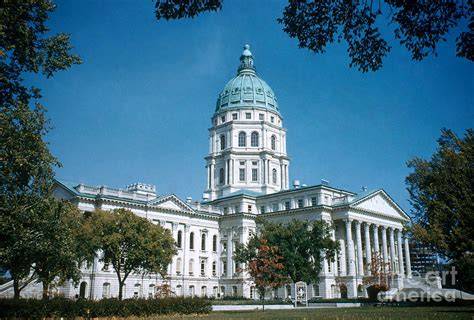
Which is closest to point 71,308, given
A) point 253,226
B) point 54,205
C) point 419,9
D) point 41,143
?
point 54,205

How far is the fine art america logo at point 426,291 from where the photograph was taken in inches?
1976

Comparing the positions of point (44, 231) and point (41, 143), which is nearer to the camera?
point (41, 143)

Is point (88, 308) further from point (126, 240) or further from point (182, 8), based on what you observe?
point (182, 8)

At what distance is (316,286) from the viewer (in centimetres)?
7288

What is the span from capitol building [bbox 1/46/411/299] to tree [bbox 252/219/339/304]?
1270cm

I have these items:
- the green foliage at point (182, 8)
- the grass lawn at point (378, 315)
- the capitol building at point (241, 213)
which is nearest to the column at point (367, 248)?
the capitol building at point (241, 213)

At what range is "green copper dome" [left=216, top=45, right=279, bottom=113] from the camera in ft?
328

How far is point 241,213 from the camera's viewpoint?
81.3 meters

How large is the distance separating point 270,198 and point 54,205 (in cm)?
5448

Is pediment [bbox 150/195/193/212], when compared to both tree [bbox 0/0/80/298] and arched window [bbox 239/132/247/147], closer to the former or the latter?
arched window [bbox 239/132/247/147]

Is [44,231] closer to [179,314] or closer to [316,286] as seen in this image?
[179,314]

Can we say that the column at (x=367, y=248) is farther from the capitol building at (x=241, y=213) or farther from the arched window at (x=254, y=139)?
the arched window at (x=254, y=139)

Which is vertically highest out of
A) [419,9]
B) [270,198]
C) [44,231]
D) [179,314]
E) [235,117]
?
[235,117]

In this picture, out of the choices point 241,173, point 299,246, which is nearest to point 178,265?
point 241,173
